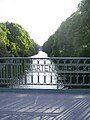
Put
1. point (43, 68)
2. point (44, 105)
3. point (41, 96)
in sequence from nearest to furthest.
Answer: point (44, 105)
point (41, 96)
point (43, 68)

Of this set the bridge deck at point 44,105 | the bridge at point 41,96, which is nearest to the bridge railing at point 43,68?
the bridge at point 41,96

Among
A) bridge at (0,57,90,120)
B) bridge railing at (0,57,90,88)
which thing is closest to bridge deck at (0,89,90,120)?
bridge at (0,57,90,120)

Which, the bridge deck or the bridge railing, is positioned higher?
the bridge railing

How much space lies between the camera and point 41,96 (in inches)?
300

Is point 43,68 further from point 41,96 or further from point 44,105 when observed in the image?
point 44,105

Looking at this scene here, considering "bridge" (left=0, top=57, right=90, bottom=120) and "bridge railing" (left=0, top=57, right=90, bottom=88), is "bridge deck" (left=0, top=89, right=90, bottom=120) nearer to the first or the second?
"bridge" (left=0, top=57, right=90, bottom=120)

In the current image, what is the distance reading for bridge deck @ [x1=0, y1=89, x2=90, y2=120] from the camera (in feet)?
19.1

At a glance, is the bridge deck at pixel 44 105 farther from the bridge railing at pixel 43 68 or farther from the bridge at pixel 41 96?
the bridge railing at pixel 43 68

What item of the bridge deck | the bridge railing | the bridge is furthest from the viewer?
the bridge railing

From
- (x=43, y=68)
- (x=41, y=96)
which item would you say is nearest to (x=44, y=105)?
(x=41, y=96)

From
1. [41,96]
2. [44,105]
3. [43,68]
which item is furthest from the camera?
[43,68]

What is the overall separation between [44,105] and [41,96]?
924mm

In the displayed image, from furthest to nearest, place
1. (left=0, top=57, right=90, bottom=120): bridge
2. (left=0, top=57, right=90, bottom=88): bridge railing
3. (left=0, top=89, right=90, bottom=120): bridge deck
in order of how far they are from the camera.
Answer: (left=0, top=57, right=90, bottom=88): bridge railing
(left=0, top=57, right=90, bottom=120): bridge
(left=0, top=89, right=90, bottom=120): bridge deck

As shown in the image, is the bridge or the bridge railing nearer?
the bridge
